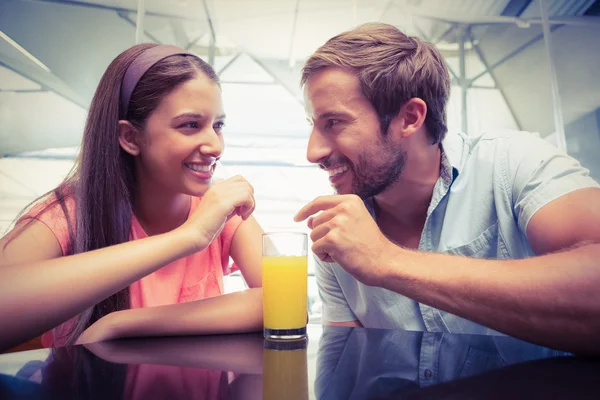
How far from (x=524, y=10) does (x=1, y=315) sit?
→ 3392 mm

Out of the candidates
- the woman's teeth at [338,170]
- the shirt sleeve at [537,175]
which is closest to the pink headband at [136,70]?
the woman's teeth at [338,170]

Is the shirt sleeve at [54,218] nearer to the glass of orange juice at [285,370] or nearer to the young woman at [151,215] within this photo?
the young woman at [151,215]

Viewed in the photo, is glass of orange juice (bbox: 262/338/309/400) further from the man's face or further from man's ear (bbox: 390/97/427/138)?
man's ear (bbox: 390/97/427/138)

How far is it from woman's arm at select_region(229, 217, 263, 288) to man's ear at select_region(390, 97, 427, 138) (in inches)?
16.6

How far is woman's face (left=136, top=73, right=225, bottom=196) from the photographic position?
1.05m

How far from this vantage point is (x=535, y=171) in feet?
3.14

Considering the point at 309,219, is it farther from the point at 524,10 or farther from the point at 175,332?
the point at 524,10

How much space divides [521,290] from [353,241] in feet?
0.83

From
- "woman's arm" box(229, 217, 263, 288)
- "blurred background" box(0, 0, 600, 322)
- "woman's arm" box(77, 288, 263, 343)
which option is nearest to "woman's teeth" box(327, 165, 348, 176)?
"woman's arm" box(229, 217, 263, 288)

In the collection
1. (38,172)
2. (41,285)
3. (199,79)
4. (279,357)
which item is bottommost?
(279,357)

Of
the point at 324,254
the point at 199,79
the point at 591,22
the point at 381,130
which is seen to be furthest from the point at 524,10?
the point at 324,254

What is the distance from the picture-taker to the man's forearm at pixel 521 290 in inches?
24.5

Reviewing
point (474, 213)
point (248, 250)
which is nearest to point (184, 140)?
point (248, 250)

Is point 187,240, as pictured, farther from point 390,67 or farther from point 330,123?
point 390,67
